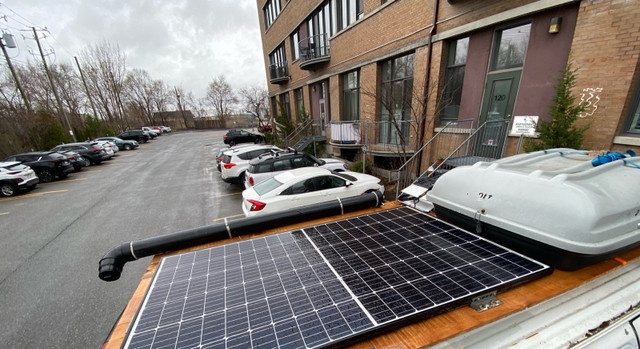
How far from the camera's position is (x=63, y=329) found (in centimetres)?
348

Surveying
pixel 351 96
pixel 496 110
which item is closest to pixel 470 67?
pixel 496 110

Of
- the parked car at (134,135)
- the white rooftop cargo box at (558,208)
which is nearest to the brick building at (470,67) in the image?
the white rooftop cargo box at (558,208)

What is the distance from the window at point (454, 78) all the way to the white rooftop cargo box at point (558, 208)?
607 centimetres

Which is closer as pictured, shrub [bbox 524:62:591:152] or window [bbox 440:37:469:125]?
shrub [bbox 524:62:591:152]

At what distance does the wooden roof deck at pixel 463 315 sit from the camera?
1.22 meters

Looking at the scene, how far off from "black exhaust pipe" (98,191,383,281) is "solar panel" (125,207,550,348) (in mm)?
187

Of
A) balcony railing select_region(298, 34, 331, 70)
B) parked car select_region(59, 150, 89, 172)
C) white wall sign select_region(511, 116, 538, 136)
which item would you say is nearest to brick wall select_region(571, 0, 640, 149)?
white wall sign select_region(511, 116, 538, 136)

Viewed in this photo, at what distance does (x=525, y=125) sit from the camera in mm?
5477

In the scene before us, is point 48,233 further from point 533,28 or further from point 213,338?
point 533,28

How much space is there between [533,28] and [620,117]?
2.69 meters

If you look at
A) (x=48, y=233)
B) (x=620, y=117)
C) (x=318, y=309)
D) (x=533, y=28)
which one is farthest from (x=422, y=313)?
(x=48, y=233)

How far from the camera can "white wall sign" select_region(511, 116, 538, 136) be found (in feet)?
17.5

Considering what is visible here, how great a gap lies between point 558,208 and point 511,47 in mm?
6560

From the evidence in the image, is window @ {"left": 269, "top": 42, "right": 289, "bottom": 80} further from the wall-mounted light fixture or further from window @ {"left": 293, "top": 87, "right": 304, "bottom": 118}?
the wall-mounted light fixture
